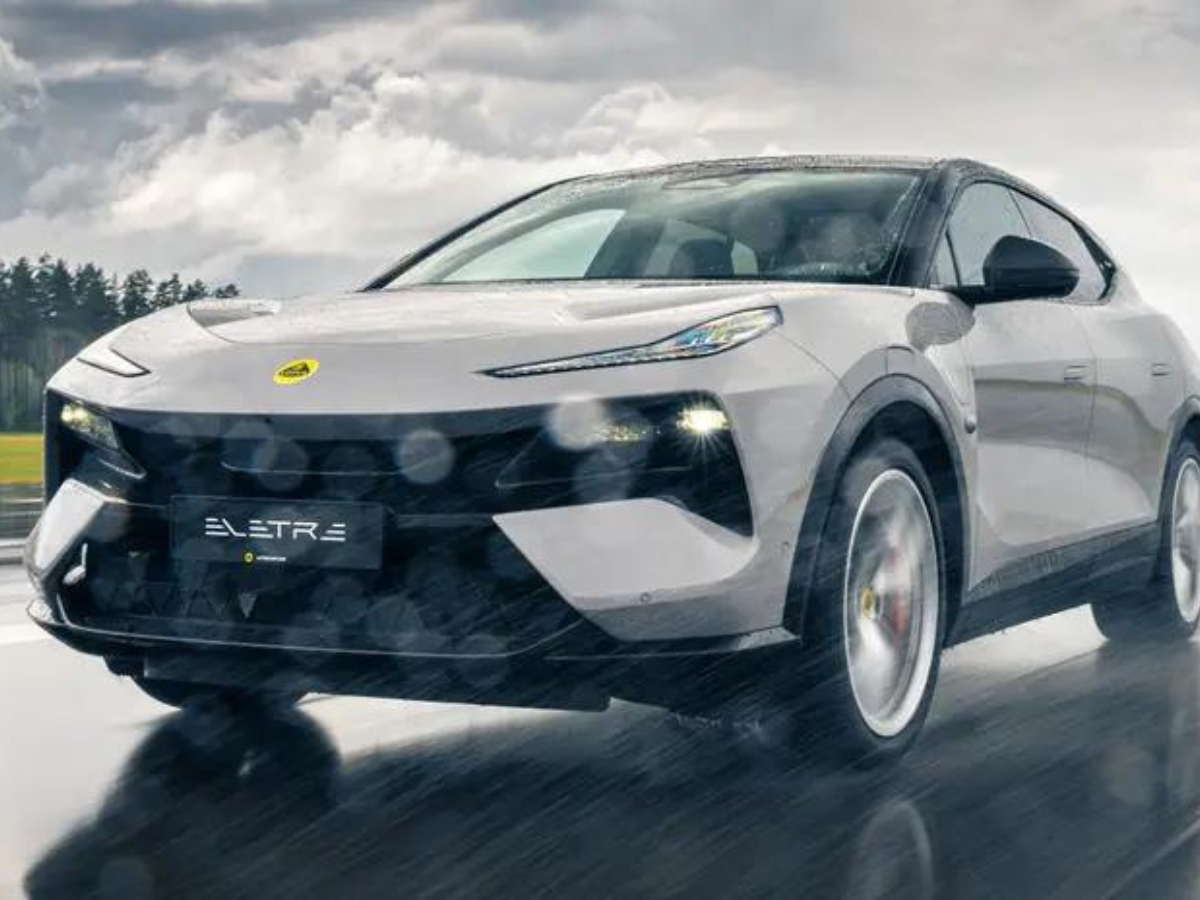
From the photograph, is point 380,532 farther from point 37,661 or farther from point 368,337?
point 37,661

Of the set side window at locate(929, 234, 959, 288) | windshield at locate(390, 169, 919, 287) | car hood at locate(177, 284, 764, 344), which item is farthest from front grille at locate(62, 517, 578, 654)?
side window at locate(929, 234, 959, 288)

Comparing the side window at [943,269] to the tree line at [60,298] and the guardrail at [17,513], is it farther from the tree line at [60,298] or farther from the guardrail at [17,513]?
the tree line at [60,298]

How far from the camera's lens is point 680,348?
457 centimetres

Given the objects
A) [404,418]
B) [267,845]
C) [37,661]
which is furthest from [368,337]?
[37,661]

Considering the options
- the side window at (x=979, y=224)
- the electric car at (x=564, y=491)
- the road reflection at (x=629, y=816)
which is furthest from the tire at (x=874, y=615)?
the side window at (x=979, y=224)

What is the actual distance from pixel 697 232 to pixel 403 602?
213 cm

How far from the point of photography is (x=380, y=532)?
439cm

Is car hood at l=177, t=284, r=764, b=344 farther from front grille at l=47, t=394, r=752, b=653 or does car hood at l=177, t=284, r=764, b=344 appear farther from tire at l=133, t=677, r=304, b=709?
tire at l=133, t=677, r=304, b=709

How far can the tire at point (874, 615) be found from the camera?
4805mm

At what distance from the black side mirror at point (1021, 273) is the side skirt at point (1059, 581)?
2.53ft

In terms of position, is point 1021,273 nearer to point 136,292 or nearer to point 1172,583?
point 1172,583

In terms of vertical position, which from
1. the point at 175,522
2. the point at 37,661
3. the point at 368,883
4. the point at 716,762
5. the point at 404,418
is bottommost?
the point at 37,661

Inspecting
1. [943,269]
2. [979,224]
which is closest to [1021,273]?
[943,269]

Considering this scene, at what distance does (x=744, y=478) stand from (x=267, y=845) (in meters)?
1.27
